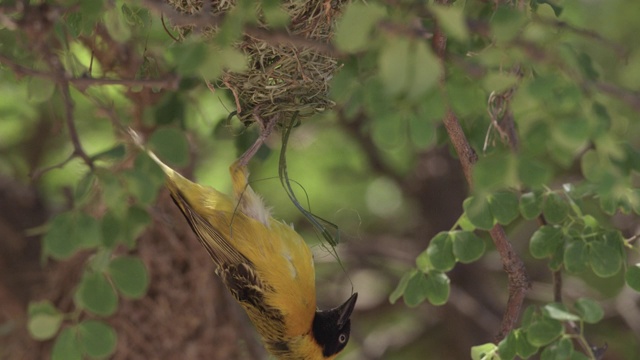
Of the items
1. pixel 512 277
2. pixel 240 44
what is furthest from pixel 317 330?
pixel 240 44

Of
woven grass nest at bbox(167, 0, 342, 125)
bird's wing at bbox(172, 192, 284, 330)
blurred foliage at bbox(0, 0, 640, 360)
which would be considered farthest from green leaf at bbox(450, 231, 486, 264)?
bird's wing at bbox(172, 192, 284, 330)

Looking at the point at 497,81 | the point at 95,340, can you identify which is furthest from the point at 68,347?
the point at 497,81

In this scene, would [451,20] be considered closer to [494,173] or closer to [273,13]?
[273,13]

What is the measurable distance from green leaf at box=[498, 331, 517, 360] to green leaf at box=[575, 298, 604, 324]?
0.15 metres

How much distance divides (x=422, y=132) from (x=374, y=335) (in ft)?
10.00

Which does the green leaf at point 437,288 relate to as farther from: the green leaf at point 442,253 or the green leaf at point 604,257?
the green leaf at point 604,257

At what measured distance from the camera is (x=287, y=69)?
199 cm

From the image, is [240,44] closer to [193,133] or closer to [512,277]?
[512,277]

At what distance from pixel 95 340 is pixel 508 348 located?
84 centimetres

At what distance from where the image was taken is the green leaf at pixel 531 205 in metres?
2.05

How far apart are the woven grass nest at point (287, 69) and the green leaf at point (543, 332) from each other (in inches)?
24.2

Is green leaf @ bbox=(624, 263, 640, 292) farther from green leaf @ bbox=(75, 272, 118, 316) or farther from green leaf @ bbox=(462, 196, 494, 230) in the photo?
green leaf @ bbox=(75, 272, 118, 316)

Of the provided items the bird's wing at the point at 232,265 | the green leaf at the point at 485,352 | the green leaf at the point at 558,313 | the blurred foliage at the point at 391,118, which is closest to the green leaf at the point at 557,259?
the blurred foliage at the point at 391,118

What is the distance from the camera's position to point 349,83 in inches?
66.7
